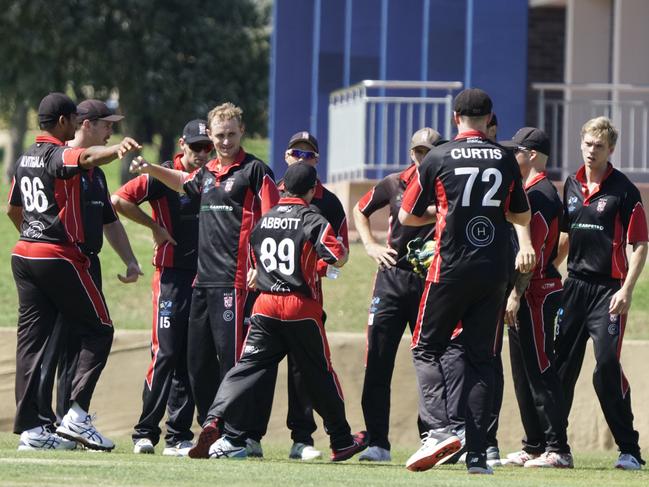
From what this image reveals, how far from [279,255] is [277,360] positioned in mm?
677

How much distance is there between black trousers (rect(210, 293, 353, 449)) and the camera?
365 inches

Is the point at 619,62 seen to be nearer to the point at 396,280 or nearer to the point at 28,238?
the point at 396,280

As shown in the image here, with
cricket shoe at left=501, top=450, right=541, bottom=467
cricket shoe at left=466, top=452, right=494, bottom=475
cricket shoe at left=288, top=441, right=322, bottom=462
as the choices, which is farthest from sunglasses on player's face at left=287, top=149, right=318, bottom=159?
cricket shoe at left=466, top=452, right=494, bottom=475

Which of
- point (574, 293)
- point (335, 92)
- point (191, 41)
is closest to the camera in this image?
point (574, 293)

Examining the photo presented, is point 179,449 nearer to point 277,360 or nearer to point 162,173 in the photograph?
point 277,360

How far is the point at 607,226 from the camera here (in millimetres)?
9844

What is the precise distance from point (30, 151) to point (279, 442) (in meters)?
3.54

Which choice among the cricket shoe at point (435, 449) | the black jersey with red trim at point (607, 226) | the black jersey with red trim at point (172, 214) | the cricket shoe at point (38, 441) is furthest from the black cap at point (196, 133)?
the cricket shoe at point (435, 449)

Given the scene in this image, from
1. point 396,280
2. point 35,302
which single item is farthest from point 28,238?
point 396,280

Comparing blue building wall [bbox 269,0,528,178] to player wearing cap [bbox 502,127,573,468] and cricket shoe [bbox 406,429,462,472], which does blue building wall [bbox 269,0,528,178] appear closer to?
player wearing cap [bbox 502,127,573,468]

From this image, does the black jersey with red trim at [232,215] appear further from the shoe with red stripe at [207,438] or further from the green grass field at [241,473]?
the green grass field at [241,473]

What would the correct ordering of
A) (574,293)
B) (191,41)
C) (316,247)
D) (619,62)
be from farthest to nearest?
(191,41) → (619,62) → (574,293) → (316,247)

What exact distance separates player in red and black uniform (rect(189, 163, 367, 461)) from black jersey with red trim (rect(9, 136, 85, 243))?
3.72ft

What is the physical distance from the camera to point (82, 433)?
9570mm
